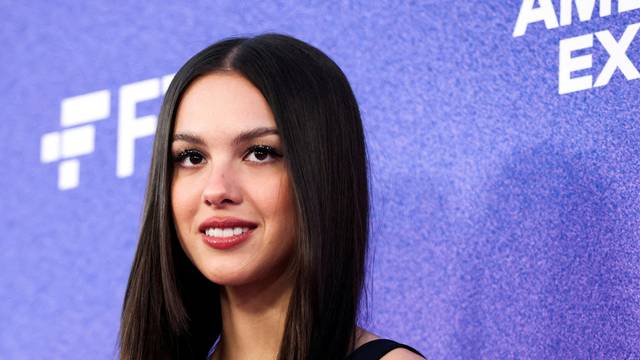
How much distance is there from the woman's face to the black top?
0.15 meters

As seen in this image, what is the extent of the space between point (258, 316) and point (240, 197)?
20 cm

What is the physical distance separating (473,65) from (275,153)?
0.40m

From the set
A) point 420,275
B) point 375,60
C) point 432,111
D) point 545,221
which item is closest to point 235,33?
point 375,60

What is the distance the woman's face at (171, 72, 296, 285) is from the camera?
4.84ft

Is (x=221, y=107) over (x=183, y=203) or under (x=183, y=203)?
over

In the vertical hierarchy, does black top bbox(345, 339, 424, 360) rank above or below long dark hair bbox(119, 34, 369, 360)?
below

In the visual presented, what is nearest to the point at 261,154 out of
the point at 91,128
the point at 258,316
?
the point at 258,316

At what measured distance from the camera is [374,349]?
1495mm

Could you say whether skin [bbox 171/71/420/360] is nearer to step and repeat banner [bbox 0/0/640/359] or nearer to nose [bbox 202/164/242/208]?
nose [bbox 202/164/242/208]

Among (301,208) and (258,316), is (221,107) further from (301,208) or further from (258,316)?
(258,316)

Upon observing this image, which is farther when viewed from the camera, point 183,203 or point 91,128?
point 91,128

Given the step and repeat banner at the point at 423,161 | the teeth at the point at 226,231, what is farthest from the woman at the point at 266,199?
the step and repeat banner at the point at 423,161

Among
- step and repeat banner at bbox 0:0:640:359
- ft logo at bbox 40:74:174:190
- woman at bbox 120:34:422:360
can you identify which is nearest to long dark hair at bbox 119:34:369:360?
woman at bbox 120:34:422:360

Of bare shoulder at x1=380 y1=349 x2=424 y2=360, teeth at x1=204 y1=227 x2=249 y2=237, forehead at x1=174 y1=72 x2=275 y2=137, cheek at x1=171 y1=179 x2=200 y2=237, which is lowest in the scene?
bare shoulder at x1=380 y1=349 x2=424 y2=360
